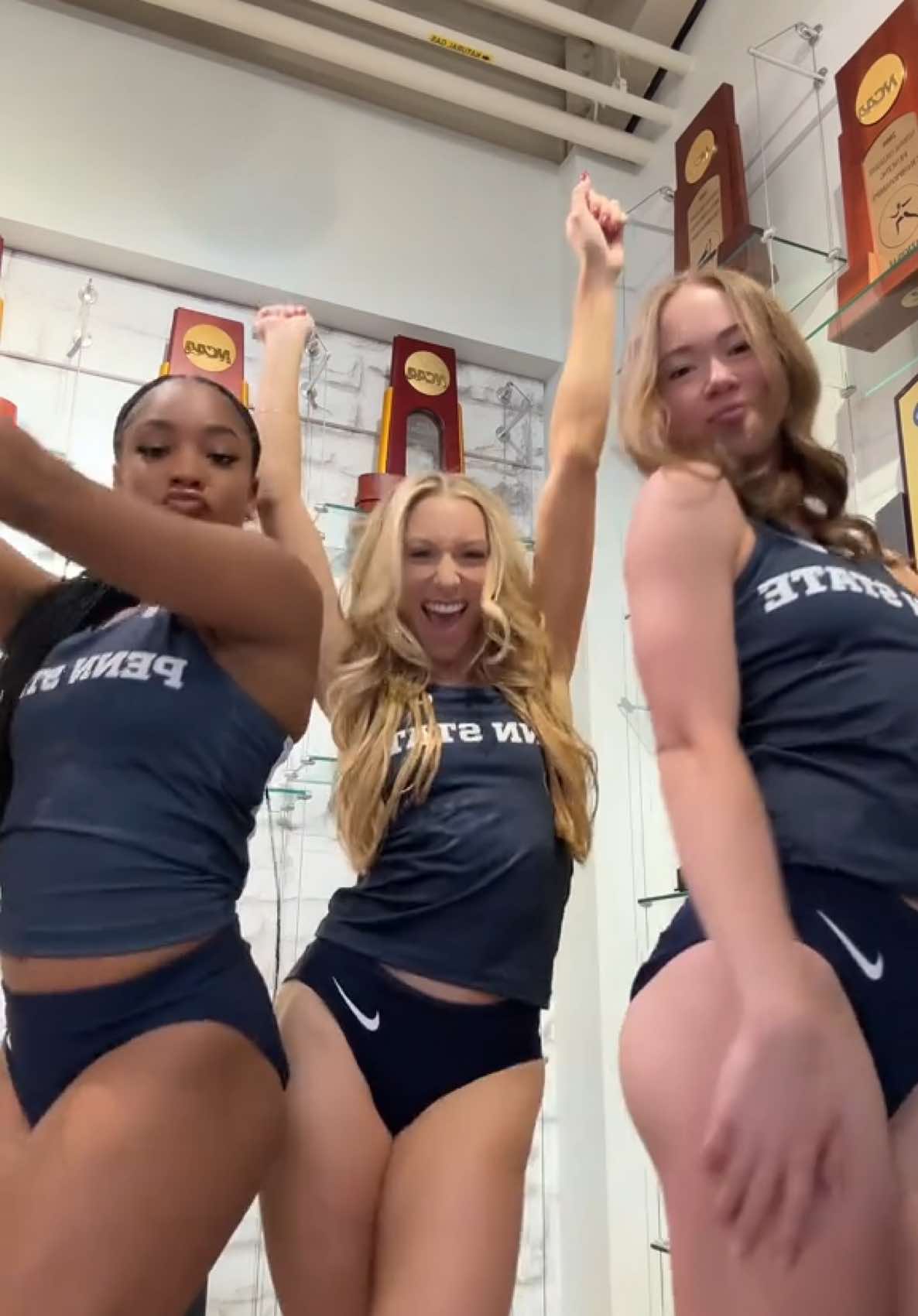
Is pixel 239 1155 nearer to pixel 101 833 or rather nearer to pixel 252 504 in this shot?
pixel 101 833

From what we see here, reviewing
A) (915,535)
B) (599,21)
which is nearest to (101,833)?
(915,535)

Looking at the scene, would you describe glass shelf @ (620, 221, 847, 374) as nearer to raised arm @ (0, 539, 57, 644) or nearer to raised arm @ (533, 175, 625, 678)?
raised arm @ (533, 175, 625, 678)

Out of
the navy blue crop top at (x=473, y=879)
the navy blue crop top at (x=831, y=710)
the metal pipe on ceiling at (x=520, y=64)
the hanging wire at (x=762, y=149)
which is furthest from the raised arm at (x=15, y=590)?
the metal pipe on ceiling at (x=520, y=64)

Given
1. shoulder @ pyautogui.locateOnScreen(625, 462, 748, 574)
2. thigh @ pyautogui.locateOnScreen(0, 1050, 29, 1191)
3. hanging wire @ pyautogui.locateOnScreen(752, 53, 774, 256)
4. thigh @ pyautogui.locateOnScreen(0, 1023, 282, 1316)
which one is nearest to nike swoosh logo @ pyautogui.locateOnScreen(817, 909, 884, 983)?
shoulder @ pyautogui.locateOnScreen(625, 462, 748, 574)

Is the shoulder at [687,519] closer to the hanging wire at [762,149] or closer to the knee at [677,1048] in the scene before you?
the knee at [677,1048]

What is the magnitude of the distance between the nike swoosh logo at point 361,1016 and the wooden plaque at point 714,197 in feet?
4.14

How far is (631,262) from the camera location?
2.21 metres

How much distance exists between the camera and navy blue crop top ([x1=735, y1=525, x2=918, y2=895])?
0.63m

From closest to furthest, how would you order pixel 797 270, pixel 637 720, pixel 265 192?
1. pixel 797 270
2. pixel 637 720
3. pixel 265 192

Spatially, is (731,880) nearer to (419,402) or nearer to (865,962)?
(865,962)

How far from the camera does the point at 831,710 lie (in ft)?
2.18

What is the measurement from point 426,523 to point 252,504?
22 centimetres

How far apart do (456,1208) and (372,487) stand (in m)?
1.29

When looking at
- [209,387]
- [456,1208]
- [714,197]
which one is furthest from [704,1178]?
[714,197]
